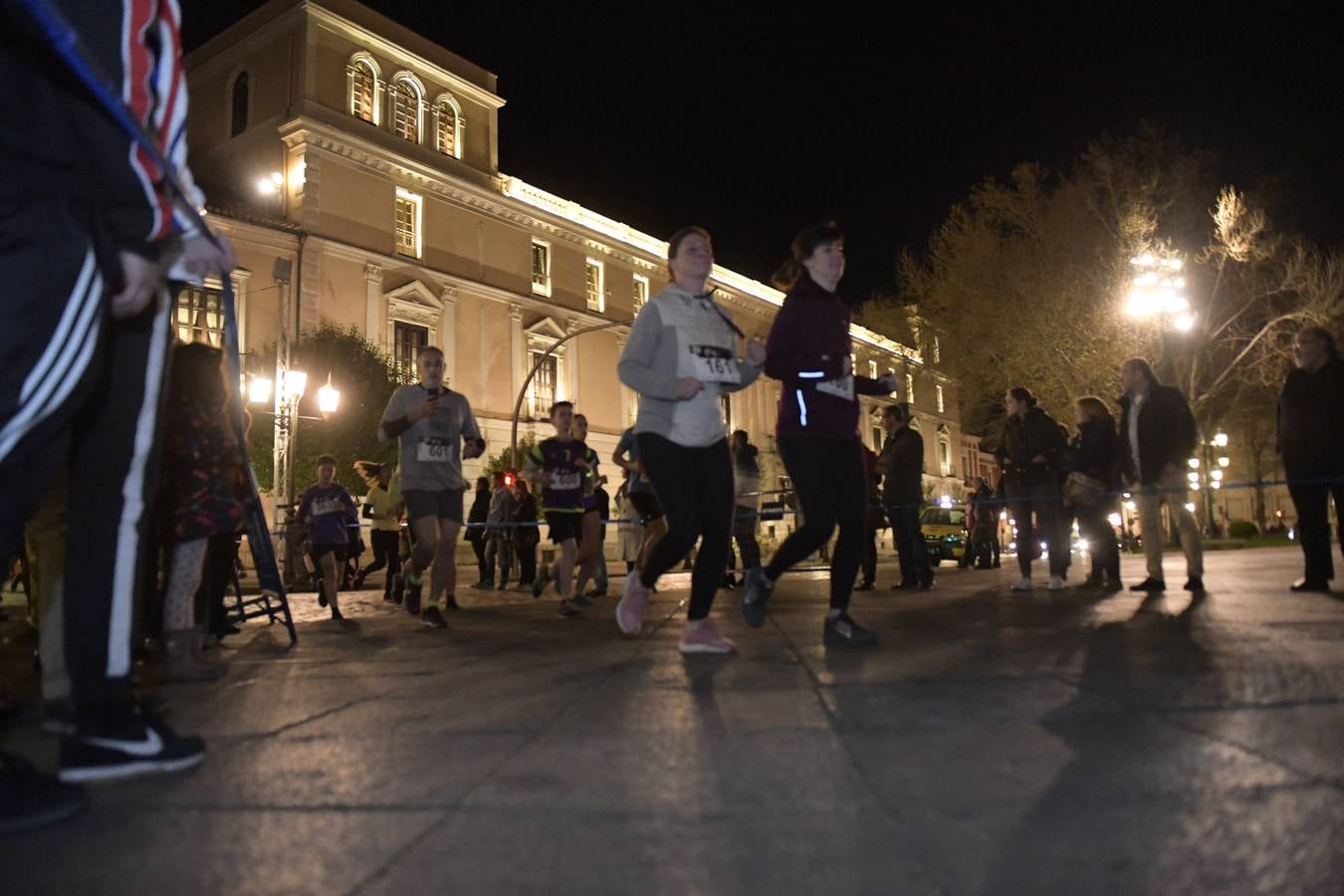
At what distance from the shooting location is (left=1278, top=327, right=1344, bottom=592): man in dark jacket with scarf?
7.01m

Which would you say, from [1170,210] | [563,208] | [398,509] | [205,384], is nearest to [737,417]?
[563,208]

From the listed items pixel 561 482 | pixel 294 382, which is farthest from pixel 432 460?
pixel 294 382

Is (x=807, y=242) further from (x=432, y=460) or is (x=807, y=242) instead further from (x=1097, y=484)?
(x=1097, y=484)

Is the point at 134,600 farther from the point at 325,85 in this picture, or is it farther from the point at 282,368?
A: the point at 325,85

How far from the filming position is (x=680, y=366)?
15.4 feet

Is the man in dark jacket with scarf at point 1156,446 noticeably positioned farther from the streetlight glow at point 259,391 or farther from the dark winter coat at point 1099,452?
the streetlight glow at point 259,391

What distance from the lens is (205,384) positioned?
5.18 m

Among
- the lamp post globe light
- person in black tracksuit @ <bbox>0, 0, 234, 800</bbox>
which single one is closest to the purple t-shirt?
person in black tracksuit @ <bbox>0, 0, 234, 800</bbox>

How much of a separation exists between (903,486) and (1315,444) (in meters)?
4.05

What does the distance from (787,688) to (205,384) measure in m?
3.54

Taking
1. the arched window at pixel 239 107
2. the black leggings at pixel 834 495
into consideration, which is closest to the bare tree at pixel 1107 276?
the black leggings at pixel 834 495

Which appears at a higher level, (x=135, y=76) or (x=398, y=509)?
(x=135, y=76)

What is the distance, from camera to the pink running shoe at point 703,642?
4.38 m

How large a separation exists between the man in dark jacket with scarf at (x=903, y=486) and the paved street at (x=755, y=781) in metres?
6.00
